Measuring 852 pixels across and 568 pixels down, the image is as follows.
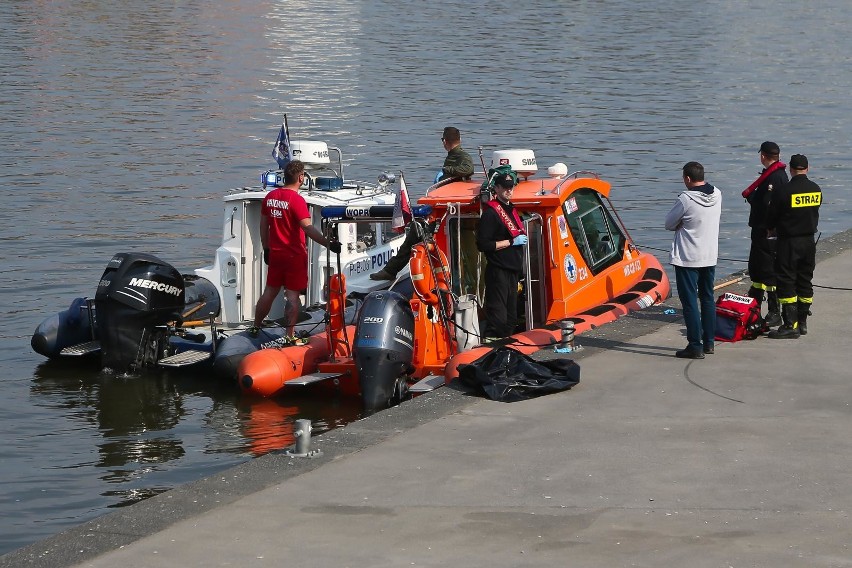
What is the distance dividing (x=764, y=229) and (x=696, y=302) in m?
1.74

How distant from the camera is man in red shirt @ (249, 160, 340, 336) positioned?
14281 millimetres

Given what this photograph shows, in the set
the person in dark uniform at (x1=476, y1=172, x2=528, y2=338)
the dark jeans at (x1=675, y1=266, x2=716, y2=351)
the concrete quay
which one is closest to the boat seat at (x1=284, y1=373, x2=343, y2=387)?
the person in dark uniform at (x1=476, y1=172, x2=528, y2=338)

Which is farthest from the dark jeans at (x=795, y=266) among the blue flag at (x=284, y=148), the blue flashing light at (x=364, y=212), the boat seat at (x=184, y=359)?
the blue flag at (x=284, y=148)

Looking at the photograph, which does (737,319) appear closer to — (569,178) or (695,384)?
(695,384)

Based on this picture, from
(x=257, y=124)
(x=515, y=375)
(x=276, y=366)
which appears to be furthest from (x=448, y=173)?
(x=257, y=124)

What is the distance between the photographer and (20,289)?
2016 cm

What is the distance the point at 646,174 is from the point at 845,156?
5.71 metres

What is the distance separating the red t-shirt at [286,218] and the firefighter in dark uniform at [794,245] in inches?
179

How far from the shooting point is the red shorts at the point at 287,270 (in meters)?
14.4

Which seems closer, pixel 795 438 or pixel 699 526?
pixel 699 526

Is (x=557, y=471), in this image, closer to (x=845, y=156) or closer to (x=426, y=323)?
(x=426, y=323)

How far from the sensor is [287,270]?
47.5 feet

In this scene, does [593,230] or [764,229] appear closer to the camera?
[764,229]

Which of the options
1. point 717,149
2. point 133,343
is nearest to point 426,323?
point 133,343
